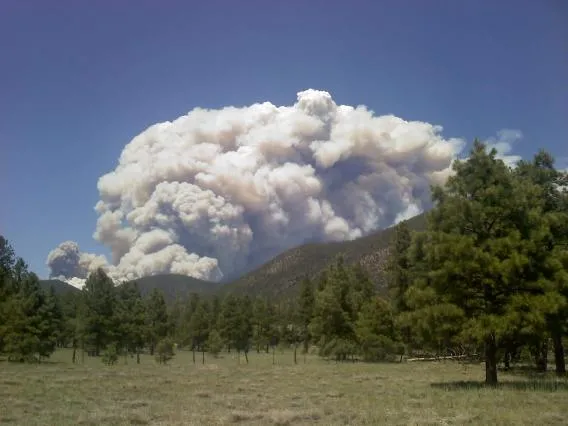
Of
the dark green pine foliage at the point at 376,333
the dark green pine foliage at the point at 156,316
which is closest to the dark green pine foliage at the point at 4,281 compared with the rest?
the dark green pine foliage at the point at 156,316

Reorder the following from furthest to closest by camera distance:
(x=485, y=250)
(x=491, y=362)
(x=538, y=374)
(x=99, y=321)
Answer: (x=99, y=321), (x=538, y=374), (x=491, y=362), (x=485, y=250)

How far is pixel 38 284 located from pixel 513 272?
62.2 meters

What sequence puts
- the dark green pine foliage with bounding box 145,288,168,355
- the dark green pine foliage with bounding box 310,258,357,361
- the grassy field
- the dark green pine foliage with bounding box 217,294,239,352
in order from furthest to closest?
the dark green pine foliage with bounding box 217,294,239,352
the dark green pine foliage with bounding box 145,288,168,355
the dark green pine foliage with bounding box 310,258,357,361
the grassy field

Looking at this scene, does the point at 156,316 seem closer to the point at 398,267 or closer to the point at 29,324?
the point at 29,324

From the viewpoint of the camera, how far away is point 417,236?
31.2 m

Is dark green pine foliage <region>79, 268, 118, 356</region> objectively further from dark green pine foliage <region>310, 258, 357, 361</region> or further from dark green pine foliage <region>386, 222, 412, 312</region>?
dark green pine foliage <region>386, 222, 412, 312</region>

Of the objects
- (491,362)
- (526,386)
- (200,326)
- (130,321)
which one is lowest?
(200,326)

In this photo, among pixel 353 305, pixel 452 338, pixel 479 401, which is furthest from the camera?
pixel 353 305

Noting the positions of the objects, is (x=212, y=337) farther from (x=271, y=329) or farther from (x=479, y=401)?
(x=479, y=401)

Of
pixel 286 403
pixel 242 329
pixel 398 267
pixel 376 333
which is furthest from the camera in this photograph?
pixel 242 329

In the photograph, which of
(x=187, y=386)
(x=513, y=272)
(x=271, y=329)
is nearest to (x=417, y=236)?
(x=513, y=272)

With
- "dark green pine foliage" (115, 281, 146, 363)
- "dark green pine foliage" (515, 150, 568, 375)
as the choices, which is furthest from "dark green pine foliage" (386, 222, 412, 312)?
"dark green pine foliage" (115, 281, 146, 363)

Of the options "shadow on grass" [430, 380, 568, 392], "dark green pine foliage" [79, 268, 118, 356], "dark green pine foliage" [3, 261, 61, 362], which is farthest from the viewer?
"dark green pine foliage" [79, 268, 118, 356]

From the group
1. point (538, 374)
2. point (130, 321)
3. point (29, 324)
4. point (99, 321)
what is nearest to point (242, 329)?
point (130, 321)
